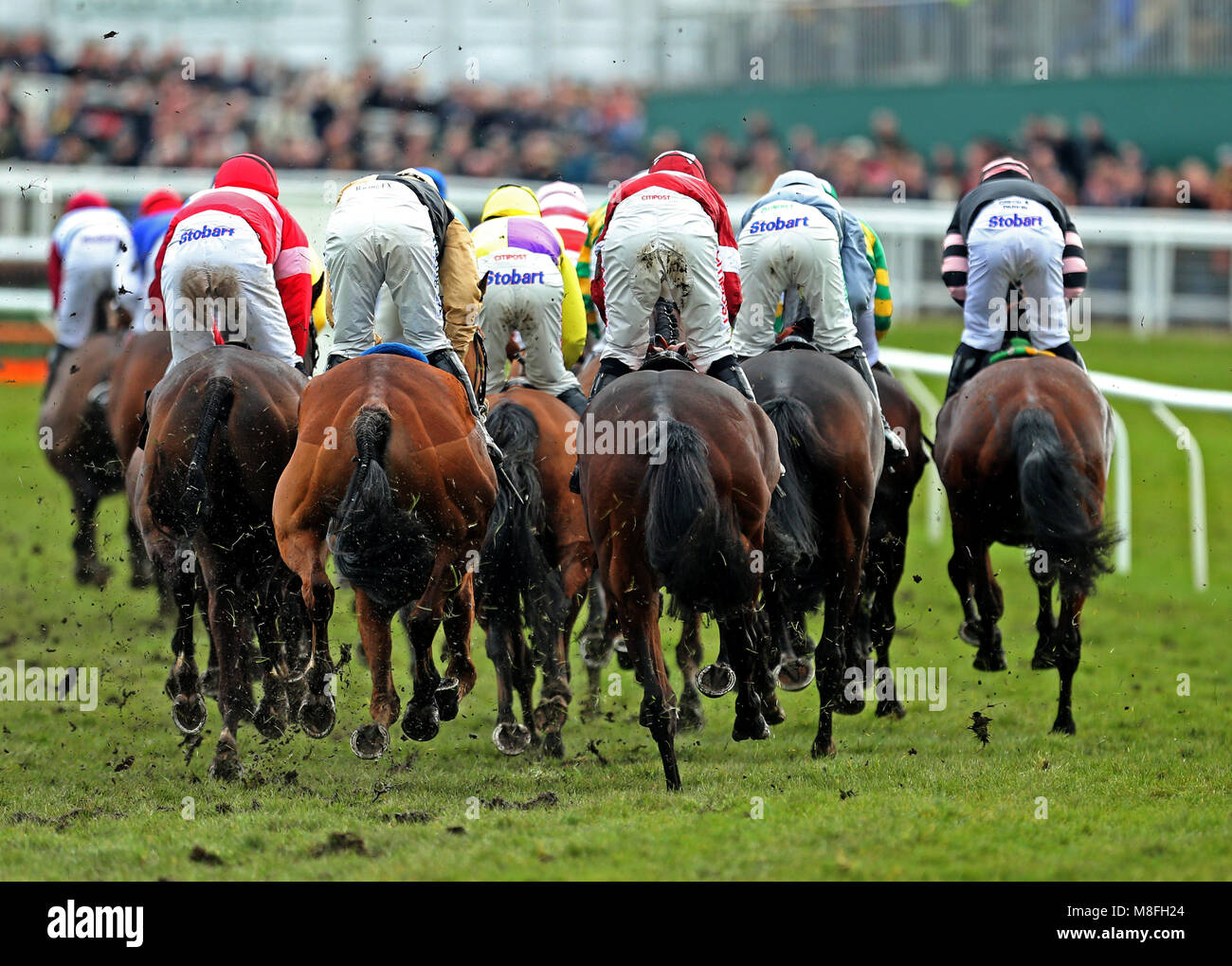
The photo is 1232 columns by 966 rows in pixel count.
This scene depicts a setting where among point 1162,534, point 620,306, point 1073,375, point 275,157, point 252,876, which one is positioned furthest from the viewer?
point 275,157

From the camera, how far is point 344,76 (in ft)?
67.6

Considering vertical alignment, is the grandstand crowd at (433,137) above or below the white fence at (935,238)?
above

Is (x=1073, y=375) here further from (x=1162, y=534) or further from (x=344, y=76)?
(x=344, y=76)

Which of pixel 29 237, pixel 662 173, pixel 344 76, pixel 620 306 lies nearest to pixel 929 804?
pixel 620 306

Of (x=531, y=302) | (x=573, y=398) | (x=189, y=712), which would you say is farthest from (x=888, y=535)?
(x=189, y=712)

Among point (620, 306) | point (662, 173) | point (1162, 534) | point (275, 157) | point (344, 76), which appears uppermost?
point (344, 76)

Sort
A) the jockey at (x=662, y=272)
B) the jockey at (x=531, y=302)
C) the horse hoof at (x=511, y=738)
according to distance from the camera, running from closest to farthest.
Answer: the jockey at (x=662, y=272)
the horse hoof at (x=511, y=738)
the jockey at (x=531, y=302)

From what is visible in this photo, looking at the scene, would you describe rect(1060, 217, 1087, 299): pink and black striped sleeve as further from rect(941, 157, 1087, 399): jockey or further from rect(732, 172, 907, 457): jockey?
rect(732, 172, 907, 457): jockey

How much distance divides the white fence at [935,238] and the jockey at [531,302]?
9.33m

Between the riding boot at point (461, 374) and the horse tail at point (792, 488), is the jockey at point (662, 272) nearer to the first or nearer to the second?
the horse tail at point (792, 488)

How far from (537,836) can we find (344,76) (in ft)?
54.0

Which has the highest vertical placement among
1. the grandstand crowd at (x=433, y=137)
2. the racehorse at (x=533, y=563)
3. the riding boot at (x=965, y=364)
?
the grandstand crowd at (x=433, y=137)

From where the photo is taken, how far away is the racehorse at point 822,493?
6883 millimetres

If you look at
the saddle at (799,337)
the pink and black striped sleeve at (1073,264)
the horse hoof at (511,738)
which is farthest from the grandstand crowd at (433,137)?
the horse hoof at (511,738)
